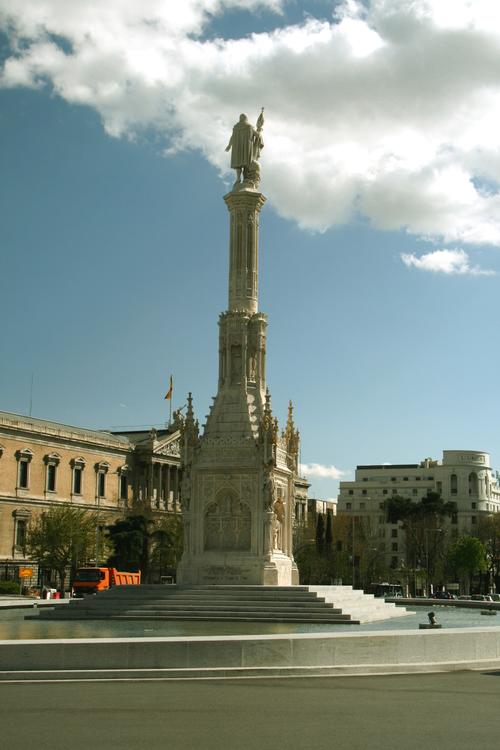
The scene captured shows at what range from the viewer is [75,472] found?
309ft

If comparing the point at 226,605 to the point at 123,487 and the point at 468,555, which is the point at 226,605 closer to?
the point at 468,555

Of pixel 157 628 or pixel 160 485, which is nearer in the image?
pixel 157 628

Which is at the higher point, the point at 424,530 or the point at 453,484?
the point at 453,484

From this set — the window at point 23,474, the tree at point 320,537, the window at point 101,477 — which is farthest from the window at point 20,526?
the tree at point 320,537

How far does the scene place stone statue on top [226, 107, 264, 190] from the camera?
1693 inches

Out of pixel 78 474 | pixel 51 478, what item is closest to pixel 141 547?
pixel 51 478

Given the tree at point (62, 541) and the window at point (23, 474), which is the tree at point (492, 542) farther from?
the window at point (23, 474)

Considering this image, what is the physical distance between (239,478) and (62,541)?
3953 cm

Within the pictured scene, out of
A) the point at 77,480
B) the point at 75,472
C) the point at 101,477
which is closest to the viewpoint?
the point at 75,472

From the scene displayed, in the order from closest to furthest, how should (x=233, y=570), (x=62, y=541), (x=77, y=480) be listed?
(x=233, y=570), (x=62, y=541), (x=77, y=480)

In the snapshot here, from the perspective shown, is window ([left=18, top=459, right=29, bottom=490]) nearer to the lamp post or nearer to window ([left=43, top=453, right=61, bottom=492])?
window ([left=43, top=453, right=61, bottom=492])

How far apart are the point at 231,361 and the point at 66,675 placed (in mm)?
24006

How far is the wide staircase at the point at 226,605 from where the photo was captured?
32.2 m

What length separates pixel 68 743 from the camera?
11.2 meters
